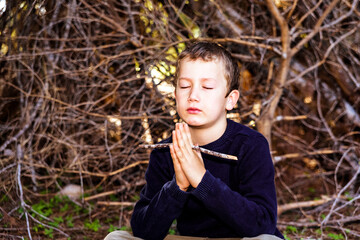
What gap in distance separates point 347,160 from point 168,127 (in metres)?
1.95

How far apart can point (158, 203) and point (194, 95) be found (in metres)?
0.55

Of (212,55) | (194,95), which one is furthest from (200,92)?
(212,55)

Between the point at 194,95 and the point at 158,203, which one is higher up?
the point at 194,95

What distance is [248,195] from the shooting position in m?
1.86

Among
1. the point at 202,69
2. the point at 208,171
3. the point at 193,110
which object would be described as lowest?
the point at 208,171

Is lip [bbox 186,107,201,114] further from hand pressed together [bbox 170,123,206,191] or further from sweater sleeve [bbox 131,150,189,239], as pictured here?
sweater sleeve [bbox 131,150,189,239]

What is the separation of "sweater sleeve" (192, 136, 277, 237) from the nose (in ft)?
1.16

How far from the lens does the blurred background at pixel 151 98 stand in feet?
11.9

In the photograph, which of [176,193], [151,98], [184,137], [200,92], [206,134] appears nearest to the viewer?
[184,137]

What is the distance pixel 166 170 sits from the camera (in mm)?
2154

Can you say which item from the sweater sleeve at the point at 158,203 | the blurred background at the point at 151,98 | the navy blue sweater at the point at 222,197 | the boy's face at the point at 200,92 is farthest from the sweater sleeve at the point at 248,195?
the blurred background at the point at 151,98

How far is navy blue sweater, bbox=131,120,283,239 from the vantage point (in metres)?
1.73

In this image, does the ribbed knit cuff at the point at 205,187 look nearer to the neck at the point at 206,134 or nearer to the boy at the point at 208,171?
the boy at the point at 208,171

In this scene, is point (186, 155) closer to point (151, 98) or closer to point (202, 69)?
point (202, 69)
